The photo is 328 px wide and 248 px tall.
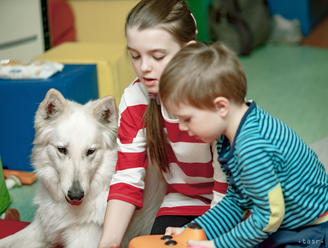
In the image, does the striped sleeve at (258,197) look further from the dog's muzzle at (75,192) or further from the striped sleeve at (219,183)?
the dog's muzzle at (75,192)

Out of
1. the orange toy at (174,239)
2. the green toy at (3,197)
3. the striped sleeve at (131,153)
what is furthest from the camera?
the green toy at (3,197)

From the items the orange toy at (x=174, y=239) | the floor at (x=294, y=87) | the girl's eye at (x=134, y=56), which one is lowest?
the floor at (x=294, y=87)

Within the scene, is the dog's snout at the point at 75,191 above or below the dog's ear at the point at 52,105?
below

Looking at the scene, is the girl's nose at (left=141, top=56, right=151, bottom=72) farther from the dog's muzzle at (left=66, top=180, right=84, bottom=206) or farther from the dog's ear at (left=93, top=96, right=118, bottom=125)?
the dog's muzzle at (left=66, top=180, right=84, bottom=206)

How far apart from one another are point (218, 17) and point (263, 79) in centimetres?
96

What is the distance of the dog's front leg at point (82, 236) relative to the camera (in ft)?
5.43

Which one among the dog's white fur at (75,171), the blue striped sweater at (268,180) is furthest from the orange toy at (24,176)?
the blue striped sweater at (268,180)

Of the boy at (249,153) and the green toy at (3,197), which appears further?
the green toy at (3,197)

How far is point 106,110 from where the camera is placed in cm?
169

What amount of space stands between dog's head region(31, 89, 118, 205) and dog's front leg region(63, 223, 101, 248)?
0.12 m

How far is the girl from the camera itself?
51.6 inches

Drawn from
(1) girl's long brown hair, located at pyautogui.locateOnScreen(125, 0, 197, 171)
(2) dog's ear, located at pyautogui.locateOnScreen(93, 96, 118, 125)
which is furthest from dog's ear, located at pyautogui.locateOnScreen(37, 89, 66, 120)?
(1) girl's long brown hair, located at pyautogui.locateOnScreen(125, 0, 197, 171)

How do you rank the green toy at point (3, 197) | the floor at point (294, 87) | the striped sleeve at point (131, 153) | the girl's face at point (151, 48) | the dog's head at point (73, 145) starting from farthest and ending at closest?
the floor at point (294, 87), the green toy at point (3, 197), the dog's head at point (73, 145), the striped sleeve at point (131, 153), the girl's face at point (151, 48)

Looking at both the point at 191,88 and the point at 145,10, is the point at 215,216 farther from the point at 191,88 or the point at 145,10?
the point at 145,10
